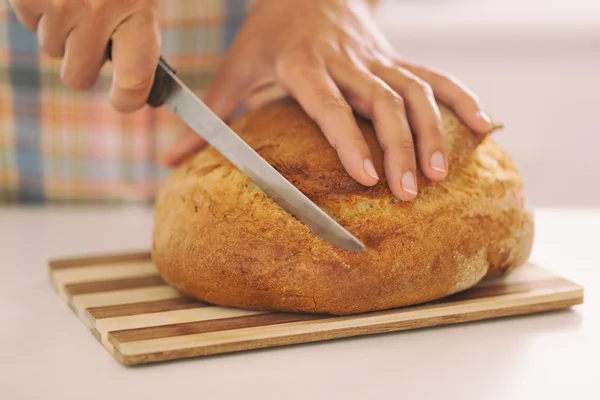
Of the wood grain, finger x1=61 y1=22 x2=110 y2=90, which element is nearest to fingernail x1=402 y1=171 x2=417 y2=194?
the wood grain

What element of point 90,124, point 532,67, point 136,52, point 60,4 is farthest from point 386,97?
point 532,67

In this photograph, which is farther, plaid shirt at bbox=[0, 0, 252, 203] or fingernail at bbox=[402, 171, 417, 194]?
plaid shirt at bbox=[0, 0, 252, 203]

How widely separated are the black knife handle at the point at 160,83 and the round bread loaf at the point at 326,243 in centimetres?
10

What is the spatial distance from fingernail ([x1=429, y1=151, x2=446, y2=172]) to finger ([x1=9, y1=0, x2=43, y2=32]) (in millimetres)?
513

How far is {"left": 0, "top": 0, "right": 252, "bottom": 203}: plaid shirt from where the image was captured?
166cm

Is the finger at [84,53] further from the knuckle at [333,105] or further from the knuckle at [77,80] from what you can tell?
the knuckle at [333,105]

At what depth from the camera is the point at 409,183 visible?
968mm

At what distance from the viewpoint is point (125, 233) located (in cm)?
144

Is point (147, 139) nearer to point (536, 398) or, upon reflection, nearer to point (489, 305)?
point (489, 305)

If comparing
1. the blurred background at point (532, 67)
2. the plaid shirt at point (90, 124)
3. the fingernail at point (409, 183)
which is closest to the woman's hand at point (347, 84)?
the fingernail at point (409, 183)

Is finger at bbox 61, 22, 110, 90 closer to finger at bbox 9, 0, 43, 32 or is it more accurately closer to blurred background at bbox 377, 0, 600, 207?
finger at bbox 9, 0, 43, 32

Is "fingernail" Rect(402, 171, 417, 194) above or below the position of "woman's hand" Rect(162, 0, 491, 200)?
below

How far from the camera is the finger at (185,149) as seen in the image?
1235 mm

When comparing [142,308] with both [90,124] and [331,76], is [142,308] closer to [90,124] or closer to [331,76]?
[331,76]
